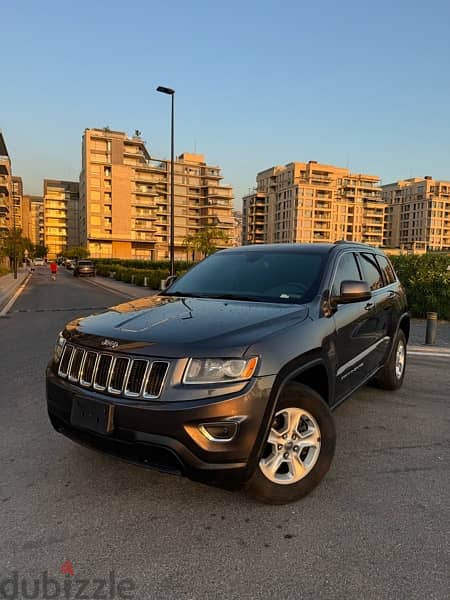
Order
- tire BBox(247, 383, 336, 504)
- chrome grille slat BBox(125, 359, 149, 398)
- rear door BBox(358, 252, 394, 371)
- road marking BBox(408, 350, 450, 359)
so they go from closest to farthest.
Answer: chrome grille slat BBox(125, 359, 149, 398) < tire BBox(247, 383, 336, 504) < rear door BBox(358, 252, 394, 371) < road marking BBox(408, 350, 450, 359)

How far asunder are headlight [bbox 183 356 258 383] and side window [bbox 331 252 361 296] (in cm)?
138

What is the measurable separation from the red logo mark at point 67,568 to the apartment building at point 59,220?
120679 millimetres

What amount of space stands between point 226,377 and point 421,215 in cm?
15622

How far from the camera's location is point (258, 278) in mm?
3967

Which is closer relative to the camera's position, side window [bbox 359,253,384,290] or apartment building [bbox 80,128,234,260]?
side window [bbox 359,253,384,290]

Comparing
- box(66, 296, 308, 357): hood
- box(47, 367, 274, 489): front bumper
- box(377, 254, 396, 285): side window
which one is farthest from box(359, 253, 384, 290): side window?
box(47, 367, 274, 489): front bumper

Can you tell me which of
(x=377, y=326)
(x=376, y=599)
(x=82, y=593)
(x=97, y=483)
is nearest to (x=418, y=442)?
(x=377, y=326)

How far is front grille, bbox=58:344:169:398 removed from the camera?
254cm

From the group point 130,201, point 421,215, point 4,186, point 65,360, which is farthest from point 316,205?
point 65,360

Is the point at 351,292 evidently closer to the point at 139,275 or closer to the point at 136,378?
the point at 136,378

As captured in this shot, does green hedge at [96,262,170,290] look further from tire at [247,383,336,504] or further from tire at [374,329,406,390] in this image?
tire at [247,383,336,504]

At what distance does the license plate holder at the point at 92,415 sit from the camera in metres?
2.59

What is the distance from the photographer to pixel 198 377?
251 centimetres

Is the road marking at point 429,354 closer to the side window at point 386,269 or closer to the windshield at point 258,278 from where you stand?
the side window at point 386,269
